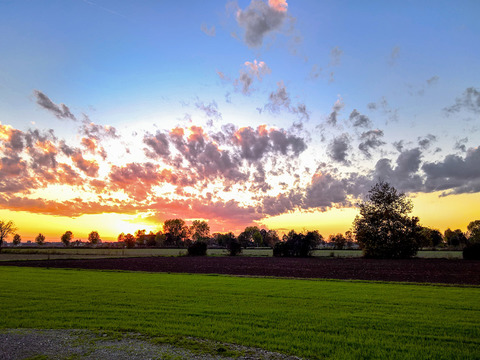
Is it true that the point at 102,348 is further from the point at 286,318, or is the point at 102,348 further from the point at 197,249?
the point at 197,249

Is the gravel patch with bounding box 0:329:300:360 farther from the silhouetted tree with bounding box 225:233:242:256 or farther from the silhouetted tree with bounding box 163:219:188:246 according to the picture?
the silhouetted tree with bounding box 163:219:188:246

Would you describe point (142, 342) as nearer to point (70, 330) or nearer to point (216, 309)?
point (70, 330)

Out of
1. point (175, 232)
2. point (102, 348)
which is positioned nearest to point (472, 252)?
point (102, 348)

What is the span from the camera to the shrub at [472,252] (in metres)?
58.6

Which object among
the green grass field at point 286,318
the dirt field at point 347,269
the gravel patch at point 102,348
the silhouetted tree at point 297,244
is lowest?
the dirt field at point 347,269

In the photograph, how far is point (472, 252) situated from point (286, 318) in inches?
2484

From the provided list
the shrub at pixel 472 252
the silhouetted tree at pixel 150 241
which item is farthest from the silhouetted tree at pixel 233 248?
the silhouetted tree at pixel 150 241

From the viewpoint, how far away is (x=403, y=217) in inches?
2606

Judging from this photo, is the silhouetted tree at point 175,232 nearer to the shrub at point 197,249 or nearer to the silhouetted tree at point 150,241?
the silhouetted tree at point 150,241

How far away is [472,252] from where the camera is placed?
5897 cm

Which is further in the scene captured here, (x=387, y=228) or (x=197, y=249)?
(x=197, y=249)

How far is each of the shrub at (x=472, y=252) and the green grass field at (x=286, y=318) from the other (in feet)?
168

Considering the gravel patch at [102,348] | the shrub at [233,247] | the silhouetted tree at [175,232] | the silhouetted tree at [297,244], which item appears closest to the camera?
the gravel patch at [102,348]

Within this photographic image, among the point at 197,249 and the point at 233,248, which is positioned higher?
the point at 233,248
